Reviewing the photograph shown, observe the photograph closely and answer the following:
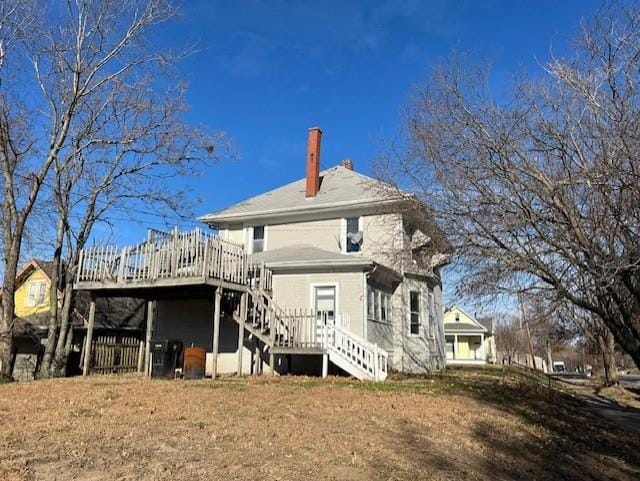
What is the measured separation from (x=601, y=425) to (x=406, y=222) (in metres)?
6.22

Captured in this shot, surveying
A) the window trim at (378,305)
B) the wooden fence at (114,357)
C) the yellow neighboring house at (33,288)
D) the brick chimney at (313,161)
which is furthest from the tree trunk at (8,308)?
the yellow neighboring house at (33,288)

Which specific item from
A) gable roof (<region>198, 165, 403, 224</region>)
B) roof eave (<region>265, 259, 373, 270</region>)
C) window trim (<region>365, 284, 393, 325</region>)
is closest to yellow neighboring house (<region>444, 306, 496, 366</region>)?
gable roof (<region>198, 165, 403, 224</region>)

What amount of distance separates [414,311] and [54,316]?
13094 millimetres

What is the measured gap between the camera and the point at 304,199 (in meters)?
20.9

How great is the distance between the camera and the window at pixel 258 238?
2095 cm

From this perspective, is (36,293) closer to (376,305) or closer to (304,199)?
(304,199)

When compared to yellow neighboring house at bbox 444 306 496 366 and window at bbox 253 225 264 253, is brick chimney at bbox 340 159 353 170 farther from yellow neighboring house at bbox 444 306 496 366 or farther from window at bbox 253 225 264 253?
yellow neighboring house at bbox 444 306 496 366

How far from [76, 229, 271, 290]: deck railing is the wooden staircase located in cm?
101

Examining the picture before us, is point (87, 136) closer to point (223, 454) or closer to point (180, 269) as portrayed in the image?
point (180, 269)

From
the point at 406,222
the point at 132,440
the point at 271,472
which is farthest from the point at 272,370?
the point at 271,472

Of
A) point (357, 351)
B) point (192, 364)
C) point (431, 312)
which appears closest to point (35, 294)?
point (192, 364)

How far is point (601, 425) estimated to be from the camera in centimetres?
1133

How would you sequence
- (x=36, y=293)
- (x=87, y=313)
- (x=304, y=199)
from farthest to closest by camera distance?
(x=36, y=293), (x=87, y=313), (x=304, y=199)

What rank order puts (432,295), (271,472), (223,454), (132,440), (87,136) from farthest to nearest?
(432,295) → (87,136) → (132,440) → (223,454) → (271,472)
